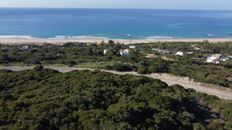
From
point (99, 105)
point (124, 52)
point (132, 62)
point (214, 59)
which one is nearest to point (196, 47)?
point (214, 59)

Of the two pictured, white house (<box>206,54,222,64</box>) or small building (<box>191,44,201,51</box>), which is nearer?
white house (<box>206,54,222,64</box>)

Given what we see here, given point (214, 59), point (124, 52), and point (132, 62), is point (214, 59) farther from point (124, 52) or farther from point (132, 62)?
point (132, 62)

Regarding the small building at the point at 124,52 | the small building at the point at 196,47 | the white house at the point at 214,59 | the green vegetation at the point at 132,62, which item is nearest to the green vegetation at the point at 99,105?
the green vegetation at the point at 132,62

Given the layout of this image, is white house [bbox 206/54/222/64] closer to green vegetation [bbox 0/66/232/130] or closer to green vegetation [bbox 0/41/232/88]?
green vegetation [bbox 0/41/232/88]

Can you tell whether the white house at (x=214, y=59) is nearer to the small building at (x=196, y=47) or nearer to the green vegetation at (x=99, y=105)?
the small building at (x=196, y=47)

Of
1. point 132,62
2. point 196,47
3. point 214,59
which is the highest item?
point 196,47

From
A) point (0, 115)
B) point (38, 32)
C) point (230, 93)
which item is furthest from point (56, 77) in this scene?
point (38, 32)

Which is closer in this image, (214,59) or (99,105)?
(99,105)

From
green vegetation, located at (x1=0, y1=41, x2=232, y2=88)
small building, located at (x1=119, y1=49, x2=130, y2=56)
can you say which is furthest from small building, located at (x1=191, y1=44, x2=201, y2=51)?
small building, located at (x1=119, y1=49, x2=130, y2=56)
